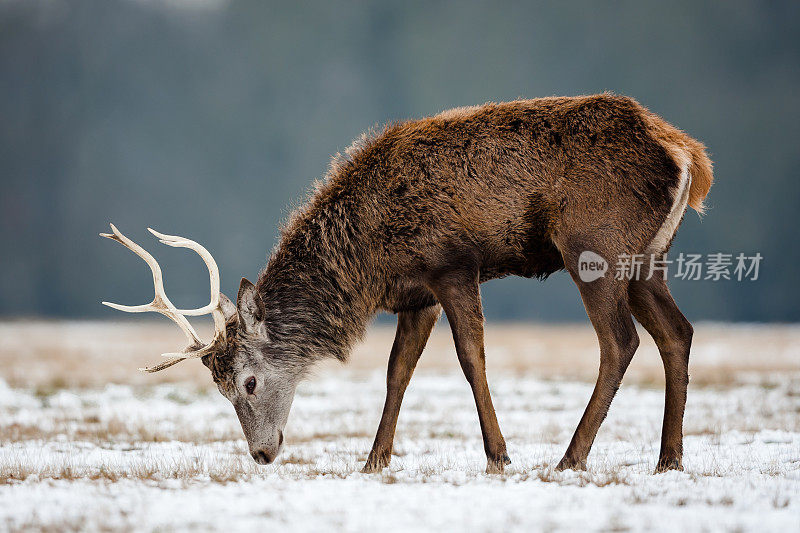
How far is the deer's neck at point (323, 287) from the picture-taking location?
769 centimetres

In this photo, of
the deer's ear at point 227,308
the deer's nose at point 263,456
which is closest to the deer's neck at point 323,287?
the deer's ear at point 227,308

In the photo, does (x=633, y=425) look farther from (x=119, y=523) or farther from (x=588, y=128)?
(x=119, y=523)

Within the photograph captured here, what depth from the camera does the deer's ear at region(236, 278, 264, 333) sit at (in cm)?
752

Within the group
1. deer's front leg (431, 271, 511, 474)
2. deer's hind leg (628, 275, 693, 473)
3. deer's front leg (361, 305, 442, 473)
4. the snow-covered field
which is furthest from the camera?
deer's front leg (361, 305, 442, 473)

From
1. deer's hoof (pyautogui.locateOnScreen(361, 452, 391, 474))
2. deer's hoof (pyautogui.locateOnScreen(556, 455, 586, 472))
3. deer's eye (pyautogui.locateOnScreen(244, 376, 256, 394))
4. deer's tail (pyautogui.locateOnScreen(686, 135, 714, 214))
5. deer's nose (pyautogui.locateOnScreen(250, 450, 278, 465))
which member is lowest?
deer's nose (pyautogui.locateOnScreen(250, 450, 278, 465))

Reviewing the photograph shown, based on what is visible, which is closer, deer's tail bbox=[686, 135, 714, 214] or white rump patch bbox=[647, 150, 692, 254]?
white rump patch bbox=[647, 150, 692, 254]

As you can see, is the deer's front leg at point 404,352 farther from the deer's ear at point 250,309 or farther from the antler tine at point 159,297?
the antler tine at point 159,297

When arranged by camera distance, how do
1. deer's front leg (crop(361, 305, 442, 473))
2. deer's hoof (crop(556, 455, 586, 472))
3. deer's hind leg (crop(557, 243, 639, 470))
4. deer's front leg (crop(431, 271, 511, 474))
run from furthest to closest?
deer's front leg (crop(361, 305, 442, 473)) → deer's front leg (crop(431, 271, 511, 474)) → deer's hind leg (crop(557, 243, 639, 470)) → deer's hoof (crop(556, 455, 586, 472))

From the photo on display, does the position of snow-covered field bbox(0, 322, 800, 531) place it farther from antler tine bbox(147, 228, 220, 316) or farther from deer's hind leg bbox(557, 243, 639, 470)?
antler tine bbox(147, 228, 220, 316)

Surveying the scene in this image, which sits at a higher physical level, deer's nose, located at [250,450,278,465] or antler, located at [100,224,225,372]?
antler, located at [100,224,225,372]

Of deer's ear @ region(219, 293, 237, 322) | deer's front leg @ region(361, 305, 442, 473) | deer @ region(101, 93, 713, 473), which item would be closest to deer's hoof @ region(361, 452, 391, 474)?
deer @ region(101, 93, 713, 473)

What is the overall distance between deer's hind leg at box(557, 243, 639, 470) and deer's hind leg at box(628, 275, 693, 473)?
49 centimetres

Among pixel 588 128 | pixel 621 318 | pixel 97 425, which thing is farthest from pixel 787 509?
pixel 97 425

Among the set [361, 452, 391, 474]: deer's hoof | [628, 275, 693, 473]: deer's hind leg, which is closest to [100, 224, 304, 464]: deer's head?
[361, 452, 391, 474]: deer's hoof
